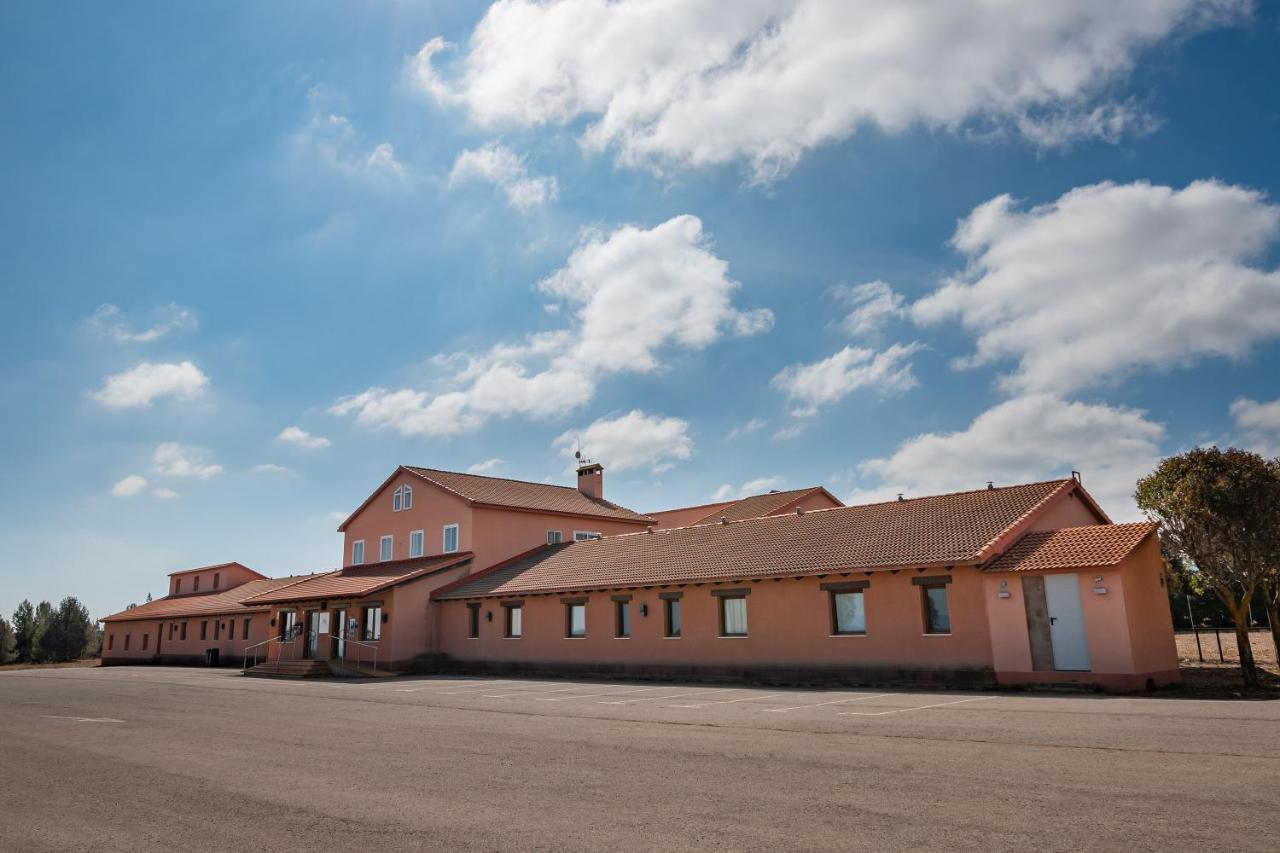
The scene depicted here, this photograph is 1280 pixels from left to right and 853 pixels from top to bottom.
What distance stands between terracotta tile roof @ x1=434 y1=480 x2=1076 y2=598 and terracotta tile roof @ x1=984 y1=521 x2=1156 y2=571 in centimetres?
60

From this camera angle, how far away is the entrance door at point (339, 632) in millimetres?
36344

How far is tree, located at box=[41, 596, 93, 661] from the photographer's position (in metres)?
88.1

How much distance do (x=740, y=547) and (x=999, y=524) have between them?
857 cm

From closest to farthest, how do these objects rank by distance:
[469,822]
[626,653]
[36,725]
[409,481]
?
1. [469,822]
2. [36,725]
3. [626,653]
4. [409,481]

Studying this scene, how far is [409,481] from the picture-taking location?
135 feet

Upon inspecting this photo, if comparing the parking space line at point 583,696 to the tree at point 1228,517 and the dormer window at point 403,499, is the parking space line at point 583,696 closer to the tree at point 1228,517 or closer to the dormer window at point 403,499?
the tree at point 1228,517

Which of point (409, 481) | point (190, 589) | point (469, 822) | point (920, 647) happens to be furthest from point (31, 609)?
point (469, 822)

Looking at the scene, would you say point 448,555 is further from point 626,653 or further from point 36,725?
point 36,725

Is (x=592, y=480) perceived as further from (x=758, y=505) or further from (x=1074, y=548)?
(x=1074, y=548)

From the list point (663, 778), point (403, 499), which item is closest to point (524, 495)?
point (403, 499)

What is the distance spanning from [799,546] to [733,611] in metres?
2.81

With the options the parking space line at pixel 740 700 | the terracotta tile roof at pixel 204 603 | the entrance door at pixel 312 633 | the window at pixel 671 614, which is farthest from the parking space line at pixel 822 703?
the terracotta tile roof at pixel 204 603

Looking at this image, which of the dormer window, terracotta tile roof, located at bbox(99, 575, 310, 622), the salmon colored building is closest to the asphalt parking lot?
the salmon colored building

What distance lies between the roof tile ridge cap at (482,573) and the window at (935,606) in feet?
65.0
